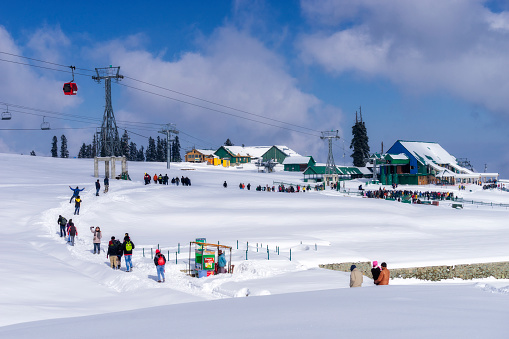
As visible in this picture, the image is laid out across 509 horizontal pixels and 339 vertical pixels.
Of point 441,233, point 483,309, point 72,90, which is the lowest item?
point 441,233

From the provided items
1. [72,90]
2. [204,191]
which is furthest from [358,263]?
[72,90]

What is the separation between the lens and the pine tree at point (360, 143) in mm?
109000

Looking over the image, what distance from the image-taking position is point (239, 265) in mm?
20547

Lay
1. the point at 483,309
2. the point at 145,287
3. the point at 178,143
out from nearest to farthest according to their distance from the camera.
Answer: the point at 483,309
the point at 145,287
the point at 178,143

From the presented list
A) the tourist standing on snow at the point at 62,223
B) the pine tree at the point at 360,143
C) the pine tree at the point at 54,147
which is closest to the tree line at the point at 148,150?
the pine tree at the point at 54,147

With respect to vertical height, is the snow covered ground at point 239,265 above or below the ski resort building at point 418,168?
below

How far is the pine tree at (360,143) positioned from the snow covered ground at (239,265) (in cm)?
6365

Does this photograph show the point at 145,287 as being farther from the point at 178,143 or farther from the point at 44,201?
the point at 178,143

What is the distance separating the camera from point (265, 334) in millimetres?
7516

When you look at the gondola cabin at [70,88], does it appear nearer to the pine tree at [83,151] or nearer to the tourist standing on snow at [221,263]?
the tourist standing on snow at [221,263]

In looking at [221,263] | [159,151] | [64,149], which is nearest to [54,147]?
[64,149]

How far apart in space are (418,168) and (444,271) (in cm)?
6899

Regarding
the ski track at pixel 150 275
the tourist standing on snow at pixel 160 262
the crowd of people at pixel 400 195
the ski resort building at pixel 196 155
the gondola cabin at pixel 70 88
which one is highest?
the gondola cabin at pixel 70 88

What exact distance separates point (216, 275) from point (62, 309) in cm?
769
